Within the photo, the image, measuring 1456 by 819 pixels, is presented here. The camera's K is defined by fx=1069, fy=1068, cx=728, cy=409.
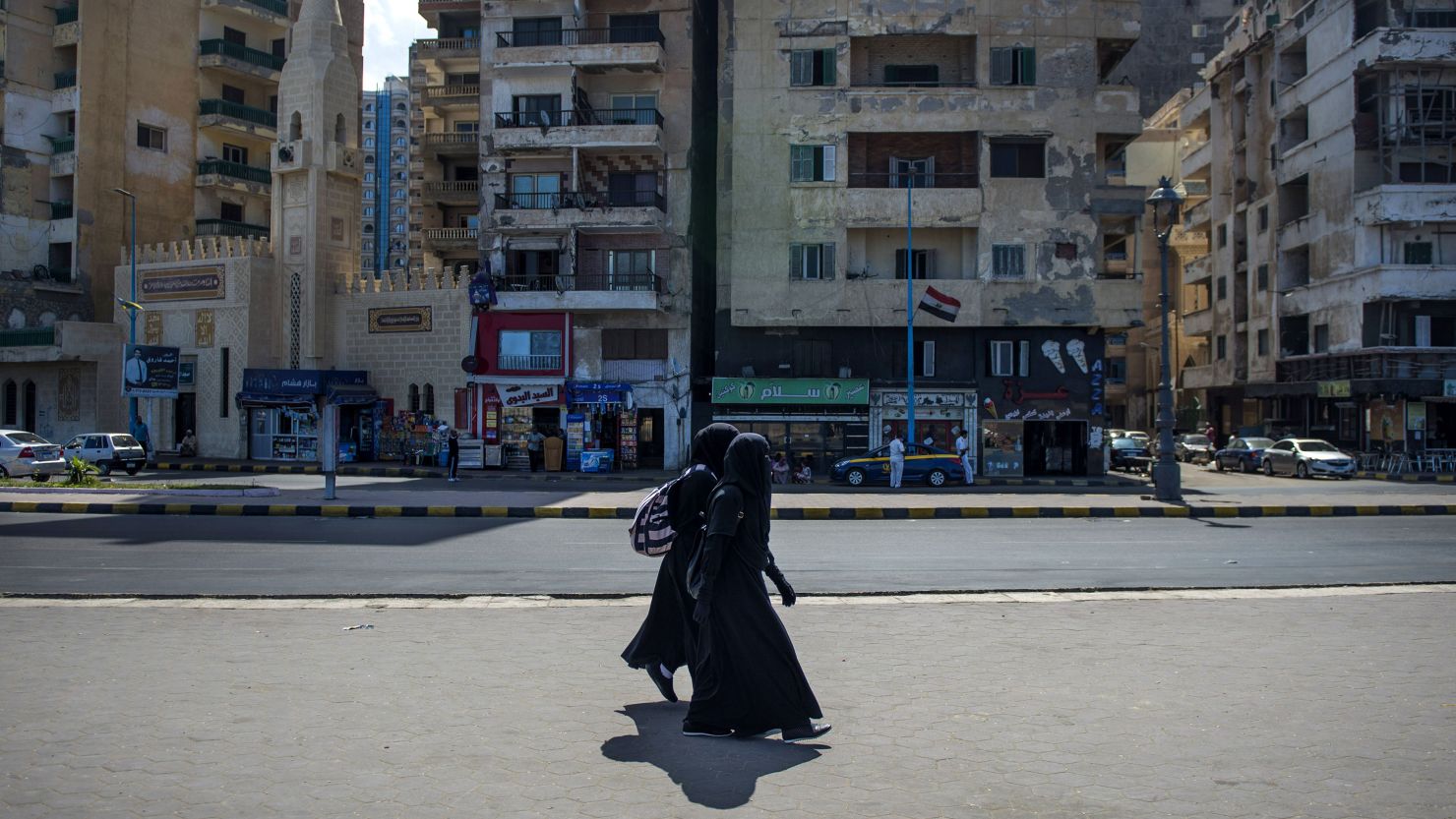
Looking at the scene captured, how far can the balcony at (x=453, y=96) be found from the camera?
43.7 m

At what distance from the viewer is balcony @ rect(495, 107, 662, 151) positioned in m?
34.5

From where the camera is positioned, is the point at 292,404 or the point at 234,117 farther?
the point at 234,117

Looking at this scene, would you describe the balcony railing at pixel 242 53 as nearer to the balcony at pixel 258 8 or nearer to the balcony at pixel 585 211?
the balcony at pixel 258 8

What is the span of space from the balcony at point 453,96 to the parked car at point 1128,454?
28370 mm

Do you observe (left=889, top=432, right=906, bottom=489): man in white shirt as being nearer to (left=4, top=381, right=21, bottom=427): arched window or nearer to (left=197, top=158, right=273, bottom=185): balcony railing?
(left=197, top=158, right=273, bottom=185): balcony railing

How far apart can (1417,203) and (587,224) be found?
90.2ft

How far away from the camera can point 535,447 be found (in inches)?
1388

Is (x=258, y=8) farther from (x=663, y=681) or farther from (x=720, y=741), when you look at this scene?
(x=720, y=741)

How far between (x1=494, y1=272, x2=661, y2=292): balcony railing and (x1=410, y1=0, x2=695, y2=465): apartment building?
0.21 ft

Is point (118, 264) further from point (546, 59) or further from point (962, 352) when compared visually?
point (962, 352)

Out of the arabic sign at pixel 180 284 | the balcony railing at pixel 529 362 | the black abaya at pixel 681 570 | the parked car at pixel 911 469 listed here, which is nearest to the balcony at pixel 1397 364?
the parked car at pixel 911 469

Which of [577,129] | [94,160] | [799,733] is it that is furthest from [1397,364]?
[94,160]

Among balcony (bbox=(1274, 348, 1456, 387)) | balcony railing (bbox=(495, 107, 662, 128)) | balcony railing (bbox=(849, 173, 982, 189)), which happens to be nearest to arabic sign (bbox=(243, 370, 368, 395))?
balcony railing (bbox=(495, 107, 662, 128))

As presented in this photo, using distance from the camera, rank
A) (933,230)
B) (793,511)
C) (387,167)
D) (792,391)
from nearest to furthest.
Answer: (793,511)
(792,391)
(933,230)
(387,167)
